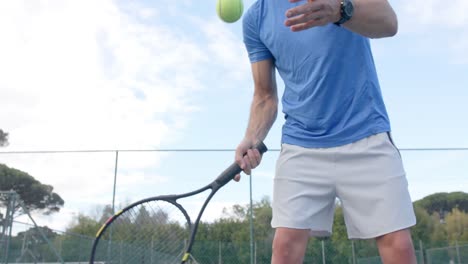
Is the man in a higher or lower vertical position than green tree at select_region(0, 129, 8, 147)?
lower

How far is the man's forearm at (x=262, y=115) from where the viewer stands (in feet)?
7.88

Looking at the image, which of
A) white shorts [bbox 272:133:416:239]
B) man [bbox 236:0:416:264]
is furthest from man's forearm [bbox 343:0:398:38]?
white shorts [bbox 272:133:416:239]

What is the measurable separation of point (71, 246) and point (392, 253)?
863 centimetres

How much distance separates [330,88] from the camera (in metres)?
2.07

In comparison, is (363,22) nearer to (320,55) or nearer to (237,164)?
(320,55)

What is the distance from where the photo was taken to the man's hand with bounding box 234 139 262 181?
2260 millimetres

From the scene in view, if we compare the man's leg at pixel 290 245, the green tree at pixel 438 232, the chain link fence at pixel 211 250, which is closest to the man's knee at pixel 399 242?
the man's leg at pixel 290 245

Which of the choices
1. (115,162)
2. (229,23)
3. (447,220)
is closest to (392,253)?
(229,23)

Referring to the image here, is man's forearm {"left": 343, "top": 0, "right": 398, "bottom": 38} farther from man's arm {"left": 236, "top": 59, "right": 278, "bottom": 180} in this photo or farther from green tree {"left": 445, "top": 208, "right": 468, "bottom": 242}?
green tree {"left": 445, "top": 208, "right": 468, "bottom": 242}

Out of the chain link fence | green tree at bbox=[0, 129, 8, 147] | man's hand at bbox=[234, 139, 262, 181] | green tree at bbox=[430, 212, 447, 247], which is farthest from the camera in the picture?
green tree at bbox=[0, 129, 8, 147]

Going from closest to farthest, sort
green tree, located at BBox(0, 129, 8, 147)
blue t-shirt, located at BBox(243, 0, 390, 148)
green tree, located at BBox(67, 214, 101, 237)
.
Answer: blue t-shirt, located at BBox(243, 0, 390, 148) → green tree, located at BBox(67, 214, 101, 237) → green tree, located at BBox(0, 129, 8, 147)

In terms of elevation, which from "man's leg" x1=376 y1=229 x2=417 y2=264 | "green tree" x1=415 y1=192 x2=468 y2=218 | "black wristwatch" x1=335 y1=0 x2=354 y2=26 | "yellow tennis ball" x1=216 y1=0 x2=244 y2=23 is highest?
"yellow tennis ball" x1=216 y1=0 x2=244 y2=23

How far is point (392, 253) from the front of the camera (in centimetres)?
187

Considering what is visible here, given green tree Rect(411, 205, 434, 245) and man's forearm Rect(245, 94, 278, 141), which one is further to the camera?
green tree Rect(411, 205, 434, 245)
